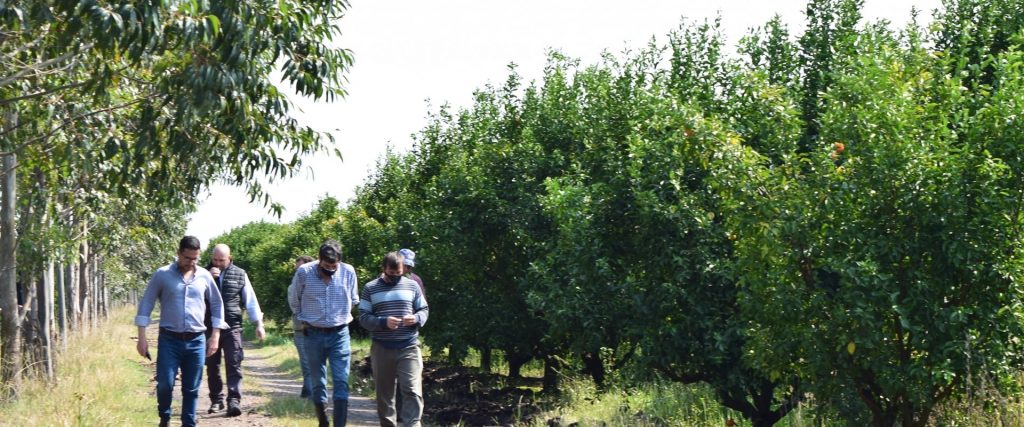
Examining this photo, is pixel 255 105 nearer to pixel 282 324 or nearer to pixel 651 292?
pixel 651 292

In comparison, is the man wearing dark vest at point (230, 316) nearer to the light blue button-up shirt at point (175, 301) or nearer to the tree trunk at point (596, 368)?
the light blue button-up shirt at point (175, 301)

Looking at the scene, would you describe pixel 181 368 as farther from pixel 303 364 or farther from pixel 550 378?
pixel 550 378

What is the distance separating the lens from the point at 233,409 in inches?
498

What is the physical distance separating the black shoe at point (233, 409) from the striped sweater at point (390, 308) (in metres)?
3.14

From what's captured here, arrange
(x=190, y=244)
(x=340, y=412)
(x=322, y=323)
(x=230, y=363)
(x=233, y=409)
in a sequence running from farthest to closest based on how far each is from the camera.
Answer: (x=233, y=409), (x=230, y=363), (x=340, y=412), (x=322, y=323), (x=190, y=244)

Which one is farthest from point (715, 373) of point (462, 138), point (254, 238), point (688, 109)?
point (254, 238)

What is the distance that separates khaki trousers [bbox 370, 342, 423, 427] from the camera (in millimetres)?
10250

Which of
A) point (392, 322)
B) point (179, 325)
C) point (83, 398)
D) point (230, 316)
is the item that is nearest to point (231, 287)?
point (230, 316)

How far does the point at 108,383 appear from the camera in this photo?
48.0 ft

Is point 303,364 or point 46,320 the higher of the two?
point 46,320

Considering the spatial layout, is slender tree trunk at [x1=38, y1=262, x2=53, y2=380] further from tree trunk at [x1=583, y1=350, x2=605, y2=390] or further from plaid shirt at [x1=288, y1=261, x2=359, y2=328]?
tree trunk at [x1=583, y1=350, x2=605, y2=390]

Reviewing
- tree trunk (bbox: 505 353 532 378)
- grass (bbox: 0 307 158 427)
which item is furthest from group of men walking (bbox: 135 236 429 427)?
tree trunk (bbox: 505 353 532 378)

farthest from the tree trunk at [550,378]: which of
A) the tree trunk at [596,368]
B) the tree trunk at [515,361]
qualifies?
the tree trunk at [596,368]

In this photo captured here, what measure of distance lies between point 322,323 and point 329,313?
0.11 m
